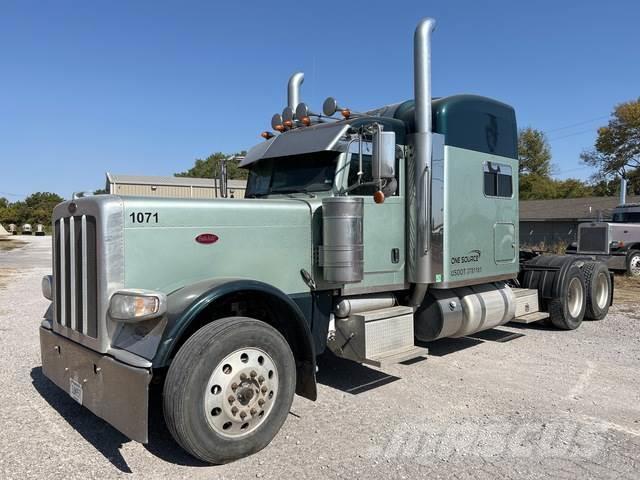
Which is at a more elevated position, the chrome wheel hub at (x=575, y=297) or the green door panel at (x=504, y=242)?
the green door panel at (x=504, y=242)

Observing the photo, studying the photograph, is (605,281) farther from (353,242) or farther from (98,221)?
(98,221)

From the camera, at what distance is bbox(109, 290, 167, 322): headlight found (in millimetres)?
3449

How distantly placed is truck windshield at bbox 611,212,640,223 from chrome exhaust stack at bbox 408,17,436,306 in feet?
51.0

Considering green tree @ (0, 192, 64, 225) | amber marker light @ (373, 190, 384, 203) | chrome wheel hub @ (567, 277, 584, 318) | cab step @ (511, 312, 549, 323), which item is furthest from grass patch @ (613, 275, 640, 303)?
green tree @ (0, 192, 64, 225)

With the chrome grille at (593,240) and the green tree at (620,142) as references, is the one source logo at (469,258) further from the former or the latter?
the green tree at (620,142)

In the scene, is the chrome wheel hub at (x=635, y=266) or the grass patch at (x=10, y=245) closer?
the chrome wheel hub at (x=635, y=266)

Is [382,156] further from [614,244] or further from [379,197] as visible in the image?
[614,244]

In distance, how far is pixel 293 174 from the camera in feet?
18.0

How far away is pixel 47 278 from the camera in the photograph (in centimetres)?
479

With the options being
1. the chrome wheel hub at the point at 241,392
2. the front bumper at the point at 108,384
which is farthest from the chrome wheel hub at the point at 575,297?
the front bumper at the point at 108,384

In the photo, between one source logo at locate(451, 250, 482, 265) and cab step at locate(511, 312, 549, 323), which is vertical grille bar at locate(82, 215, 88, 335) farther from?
cab step at locate(511, 312, 549, 323)

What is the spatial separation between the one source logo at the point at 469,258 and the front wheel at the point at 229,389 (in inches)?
101

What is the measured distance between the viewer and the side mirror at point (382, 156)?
183 inches

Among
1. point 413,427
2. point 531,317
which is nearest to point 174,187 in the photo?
point 413,427
